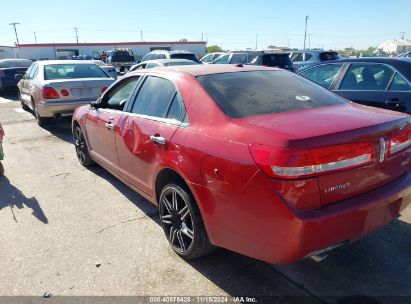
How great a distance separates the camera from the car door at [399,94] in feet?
15.6

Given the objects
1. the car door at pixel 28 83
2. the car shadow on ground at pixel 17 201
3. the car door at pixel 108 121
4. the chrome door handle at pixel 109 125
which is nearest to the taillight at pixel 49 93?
the car door at pixel 28 83

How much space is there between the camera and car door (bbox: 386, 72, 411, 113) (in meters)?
4.76

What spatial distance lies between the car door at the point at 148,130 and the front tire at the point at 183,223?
0.29m

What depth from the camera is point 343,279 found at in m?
2.85

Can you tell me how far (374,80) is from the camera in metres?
5.30

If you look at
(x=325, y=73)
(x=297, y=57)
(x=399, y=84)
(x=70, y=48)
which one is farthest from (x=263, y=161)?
(x=70, y=48)

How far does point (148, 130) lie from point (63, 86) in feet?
18.7

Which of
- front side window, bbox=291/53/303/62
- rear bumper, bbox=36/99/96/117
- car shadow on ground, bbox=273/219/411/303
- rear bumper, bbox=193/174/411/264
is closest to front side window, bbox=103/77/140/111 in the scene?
rear bumper, bbox=193/174/411/264

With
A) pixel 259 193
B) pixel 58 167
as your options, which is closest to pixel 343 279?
pixel 259 193

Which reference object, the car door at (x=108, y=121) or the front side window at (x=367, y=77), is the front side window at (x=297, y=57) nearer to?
the front side window at (x=367, y=77)

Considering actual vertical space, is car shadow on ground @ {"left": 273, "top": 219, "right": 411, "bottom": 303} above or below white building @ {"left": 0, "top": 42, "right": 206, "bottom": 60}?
above

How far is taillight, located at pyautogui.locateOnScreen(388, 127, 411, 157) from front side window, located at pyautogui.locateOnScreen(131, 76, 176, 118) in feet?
6.01

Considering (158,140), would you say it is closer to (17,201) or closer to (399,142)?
(399,142)

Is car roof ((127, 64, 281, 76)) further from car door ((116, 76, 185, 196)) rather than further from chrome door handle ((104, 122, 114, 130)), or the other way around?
chrome door handle ((104, 122, 114, 130))
